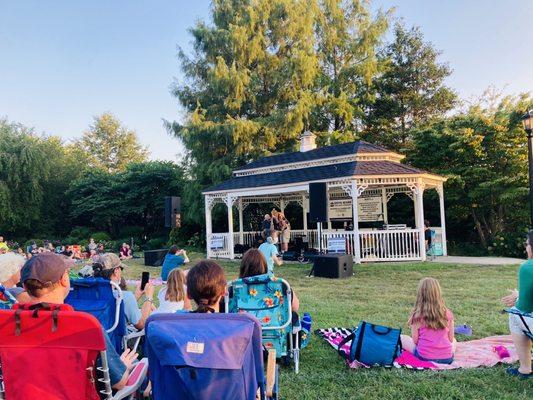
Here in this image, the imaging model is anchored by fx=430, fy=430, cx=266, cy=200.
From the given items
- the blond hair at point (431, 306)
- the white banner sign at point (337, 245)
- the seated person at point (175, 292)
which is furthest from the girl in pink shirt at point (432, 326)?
the white banner sign at point (337, 245)

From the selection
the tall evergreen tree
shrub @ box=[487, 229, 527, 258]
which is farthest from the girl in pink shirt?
the tall evergreen tree

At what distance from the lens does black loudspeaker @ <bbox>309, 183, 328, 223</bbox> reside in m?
13.1

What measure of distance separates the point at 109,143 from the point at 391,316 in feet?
157

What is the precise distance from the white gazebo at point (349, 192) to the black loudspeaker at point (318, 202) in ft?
3.12

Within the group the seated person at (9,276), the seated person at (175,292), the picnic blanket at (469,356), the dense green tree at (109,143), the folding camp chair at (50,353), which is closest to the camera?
the folding camp chair at (50,353)

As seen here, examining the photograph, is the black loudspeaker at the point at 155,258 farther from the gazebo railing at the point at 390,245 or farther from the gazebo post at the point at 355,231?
the gazebo railing at the point at 390,245

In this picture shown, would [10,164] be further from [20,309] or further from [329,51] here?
[20,309]

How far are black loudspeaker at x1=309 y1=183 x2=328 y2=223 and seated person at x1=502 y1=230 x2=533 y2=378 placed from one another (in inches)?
362

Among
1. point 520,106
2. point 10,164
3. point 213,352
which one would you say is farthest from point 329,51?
point 213,352

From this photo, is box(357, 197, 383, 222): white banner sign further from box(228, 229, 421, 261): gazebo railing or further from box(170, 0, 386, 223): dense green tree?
box(170, 0, 386, 223): dense green tree

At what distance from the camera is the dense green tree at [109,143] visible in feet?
159

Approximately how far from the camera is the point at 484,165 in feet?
57.5

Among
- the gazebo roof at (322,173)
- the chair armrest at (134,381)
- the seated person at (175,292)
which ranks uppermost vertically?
the gazebo roof at (322,173)

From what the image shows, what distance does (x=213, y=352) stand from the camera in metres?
2.00
